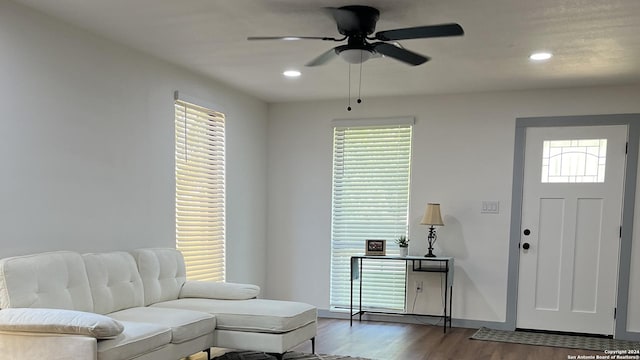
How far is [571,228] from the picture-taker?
4750 mm

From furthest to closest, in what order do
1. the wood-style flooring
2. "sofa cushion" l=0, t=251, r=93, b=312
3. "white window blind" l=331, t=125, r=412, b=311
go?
"white window blind" l=331, t=125, r=412, b=311
the wood-style flooring
"sofa cushion" l=0, t=251, r=93, b=312

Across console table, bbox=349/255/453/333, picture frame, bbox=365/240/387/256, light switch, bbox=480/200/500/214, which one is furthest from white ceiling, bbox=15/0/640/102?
console table, bbox=349/255/453/333

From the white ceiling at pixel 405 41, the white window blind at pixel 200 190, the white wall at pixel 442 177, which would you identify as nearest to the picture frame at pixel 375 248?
the white wall at pixel 442 177

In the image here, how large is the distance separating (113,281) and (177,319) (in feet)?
1.81

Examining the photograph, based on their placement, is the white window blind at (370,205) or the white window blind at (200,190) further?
the white window blind at (370,205)

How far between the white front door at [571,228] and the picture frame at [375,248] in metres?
1.36

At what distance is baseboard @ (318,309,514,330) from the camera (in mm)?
4961

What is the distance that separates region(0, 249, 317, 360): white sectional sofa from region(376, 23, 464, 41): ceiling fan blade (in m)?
1.95

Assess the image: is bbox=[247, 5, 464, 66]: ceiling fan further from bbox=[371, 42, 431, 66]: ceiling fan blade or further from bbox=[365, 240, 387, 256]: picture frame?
bbox=[365, 240, 387, 256]: picture frame

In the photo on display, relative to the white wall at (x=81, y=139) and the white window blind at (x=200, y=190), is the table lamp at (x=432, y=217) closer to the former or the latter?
the white window blind at (x=200, y=190)

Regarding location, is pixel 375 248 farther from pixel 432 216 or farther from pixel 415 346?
pixel 415 346

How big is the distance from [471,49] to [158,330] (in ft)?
9.13

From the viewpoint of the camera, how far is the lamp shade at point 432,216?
4871mm

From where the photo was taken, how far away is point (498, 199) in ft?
16.3
